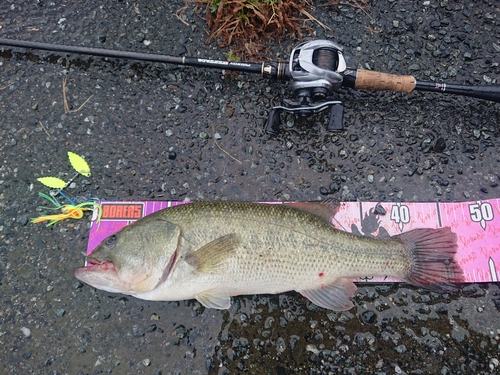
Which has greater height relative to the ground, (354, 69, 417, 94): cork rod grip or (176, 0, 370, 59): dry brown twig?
(176, 0, 370, 59): dry brown twig

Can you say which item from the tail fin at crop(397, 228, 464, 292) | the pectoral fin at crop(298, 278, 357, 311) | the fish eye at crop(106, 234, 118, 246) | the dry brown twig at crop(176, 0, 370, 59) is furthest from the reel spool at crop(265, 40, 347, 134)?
the fish eye at crop(106, 234, 118, 246)

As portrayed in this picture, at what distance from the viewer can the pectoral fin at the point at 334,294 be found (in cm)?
264

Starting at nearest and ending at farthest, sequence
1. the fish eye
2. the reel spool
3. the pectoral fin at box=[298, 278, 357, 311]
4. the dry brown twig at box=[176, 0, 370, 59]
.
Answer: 1. the fish eye
2. the pectoral fin at box=[298, 278, 357, 311]
3. the reel spool
4. the dry brown twig at box=[176, 0, 370, 59]

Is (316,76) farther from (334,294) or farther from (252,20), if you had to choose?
(334,294)

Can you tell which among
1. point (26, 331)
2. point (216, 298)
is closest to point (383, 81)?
point (216, 298)

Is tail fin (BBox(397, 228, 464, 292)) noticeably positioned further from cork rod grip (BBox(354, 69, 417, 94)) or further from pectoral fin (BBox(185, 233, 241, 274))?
pectoral fin (BBox(185, 233, 241, 274))

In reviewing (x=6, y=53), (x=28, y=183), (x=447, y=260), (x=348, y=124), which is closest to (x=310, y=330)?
(x=447, y=260)

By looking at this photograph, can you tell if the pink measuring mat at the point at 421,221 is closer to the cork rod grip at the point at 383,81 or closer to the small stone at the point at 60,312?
the small stone at the point at 60,312

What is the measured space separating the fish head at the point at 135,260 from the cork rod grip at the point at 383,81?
1806 millimetres

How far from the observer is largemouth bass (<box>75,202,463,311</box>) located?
95.4 inches

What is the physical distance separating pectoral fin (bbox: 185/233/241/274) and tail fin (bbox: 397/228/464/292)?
1.24m

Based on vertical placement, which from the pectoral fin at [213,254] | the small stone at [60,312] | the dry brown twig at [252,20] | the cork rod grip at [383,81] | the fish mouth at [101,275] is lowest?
the small stone at [60,312]

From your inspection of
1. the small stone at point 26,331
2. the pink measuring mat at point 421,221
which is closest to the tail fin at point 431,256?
the pink measuring mat at point 421,221

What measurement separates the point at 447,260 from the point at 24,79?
3780 millimetres
